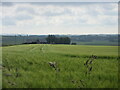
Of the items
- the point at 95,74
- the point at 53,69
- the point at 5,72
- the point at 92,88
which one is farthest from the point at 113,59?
the point at 5,72

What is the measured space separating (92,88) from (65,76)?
367 mm

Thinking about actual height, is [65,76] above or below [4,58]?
below

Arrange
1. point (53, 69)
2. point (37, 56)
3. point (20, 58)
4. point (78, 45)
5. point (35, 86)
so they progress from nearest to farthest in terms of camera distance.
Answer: point (35, 86) → point (53, 69) → point (20, 58) → point (37, 56) → point (78, 45)

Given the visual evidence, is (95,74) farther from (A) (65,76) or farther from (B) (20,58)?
(B) (20,58)

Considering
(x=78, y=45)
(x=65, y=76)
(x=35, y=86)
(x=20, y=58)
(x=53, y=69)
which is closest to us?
(x=35, y=86)

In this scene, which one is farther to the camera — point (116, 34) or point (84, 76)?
point (116, 34)

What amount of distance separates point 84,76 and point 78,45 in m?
2.15

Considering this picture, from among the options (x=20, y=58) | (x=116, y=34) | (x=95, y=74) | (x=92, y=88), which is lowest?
(x=92, y=88)

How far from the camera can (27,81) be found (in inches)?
79.0

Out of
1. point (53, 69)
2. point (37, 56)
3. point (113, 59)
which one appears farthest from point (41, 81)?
point (113, 59)

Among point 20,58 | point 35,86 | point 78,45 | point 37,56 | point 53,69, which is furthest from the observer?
point 78,45

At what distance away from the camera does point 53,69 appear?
7.39 ft

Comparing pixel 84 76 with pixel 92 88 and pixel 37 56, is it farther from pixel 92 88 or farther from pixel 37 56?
pixel 37 56

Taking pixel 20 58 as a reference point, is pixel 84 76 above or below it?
below
